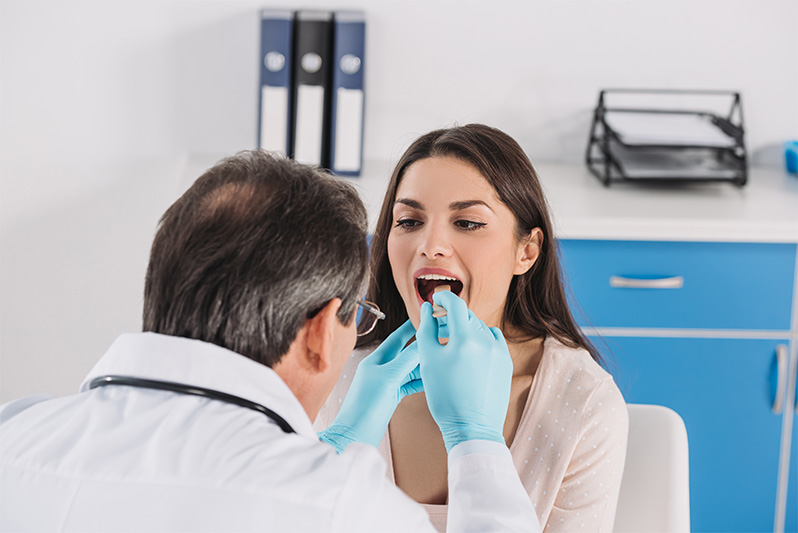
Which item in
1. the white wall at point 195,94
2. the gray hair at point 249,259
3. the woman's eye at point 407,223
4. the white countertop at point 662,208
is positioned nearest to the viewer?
the gray hair at point 249,259

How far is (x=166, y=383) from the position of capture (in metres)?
0.89

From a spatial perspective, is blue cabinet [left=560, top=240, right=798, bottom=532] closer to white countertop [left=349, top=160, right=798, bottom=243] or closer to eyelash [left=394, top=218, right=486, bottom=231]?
white countertop [left=349, top=160, right=798, bottom=243]

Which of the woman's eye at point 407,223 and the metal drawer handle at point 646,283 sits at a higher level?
the woman's eye at point 407,223

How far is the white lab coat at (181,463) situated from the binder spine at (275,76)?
169 centimetres

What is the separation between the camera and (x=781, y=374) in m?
2.44

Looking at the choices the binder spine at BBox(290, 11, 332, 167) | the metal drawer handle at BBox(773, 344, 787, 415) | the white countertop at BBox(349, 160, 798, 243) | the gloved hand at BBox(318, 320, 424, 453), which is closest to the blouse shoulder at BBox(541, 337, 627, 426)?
the gloved hand at BBox(318, 320, 424, 453)

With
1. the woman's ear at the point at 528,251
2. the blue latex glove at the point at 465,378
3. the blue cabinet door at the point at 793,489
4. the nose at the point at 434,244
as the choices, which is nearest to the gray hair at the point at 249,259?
the blue latex glove at the point at 465,378

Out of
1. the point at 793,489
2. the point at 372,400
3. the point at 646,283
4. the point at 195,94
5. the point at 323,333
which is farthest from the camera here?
the point at 195,94

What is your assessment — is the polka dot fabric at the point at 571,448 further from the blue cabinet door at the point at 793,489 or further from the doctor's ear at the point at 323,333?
the blue cabinet door at the point at 793,489

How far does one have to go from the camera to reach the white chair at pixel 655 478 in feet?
4.83

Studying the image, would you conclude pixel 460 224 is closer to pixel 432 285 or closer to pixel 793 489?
pixel 432 285

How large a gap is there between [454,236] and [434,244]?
4 cm

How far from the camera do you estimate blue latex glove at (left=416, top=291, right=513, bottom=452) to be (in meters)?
1.21

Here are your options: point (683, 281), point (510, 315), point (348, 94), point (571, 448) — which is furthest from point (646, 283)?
point (571, 448)
